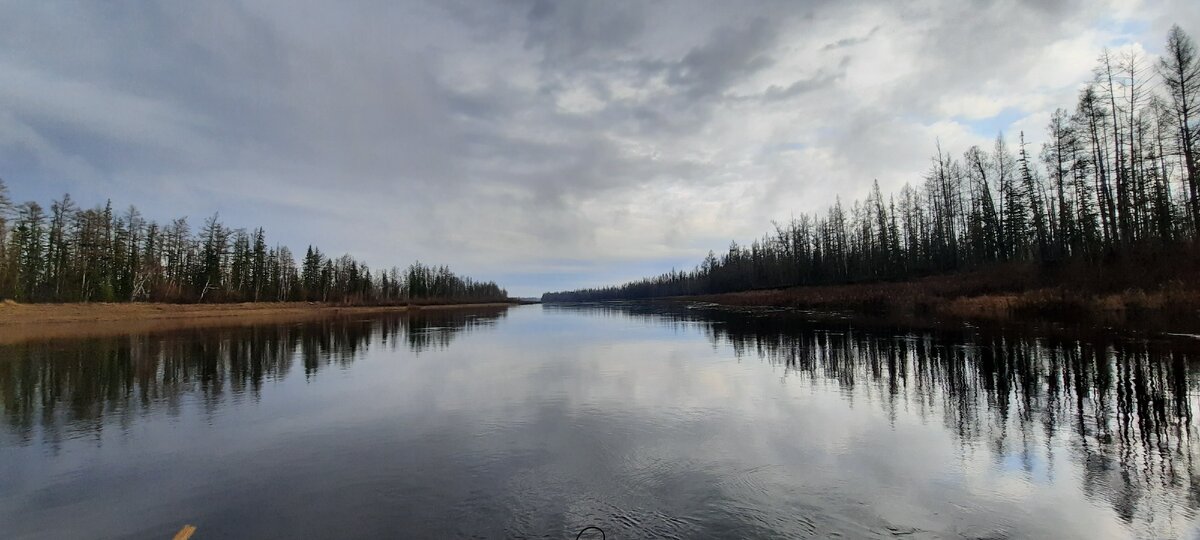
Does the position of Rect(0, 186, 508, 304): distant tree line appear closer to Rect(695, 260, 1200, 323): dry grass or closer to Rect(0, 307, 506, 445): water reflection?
Rect(0, 307, 506, 445): water reflection

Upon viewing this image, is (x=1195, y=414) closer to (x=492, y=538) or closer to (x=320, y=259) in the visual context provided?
(x=492, y=538)

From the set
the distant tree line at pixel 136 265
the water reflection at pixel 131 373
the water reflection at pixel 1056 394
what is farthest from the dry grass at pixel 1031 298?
the distant tree line at pixel 136 265

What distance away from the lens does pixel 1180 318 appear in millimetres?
21000

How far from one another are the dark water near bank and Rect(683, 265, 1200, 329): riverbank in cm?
957

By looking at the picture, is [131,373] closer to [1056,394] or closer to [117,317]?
[1056,394]

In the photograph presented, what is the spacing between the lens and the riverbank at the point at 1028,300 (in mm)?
22281

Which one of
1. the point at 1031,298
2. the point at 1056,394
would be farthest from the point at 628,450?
the point at 1031,298

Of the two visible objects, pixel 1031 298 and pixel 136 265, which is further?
pixel 136 265

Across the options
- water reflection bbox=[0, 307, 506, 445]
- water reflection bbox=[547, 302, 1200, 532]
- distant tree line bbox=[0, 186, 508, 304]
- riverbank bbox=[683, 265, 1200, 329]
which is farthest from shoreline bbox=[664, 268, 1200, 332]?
distant tree line bbox=[0, 186, 508, 304]

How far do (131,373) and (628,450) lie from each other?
18.2m

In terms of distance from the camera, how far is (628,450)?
313 inches

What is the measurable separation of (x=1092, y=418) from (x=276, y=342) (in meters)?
33.5

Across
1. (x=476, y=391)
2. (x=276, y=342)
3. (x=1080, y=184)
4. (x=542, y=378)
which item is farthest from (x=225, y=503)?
(x=1080, y=184)

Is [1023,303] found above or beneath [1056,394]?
above
